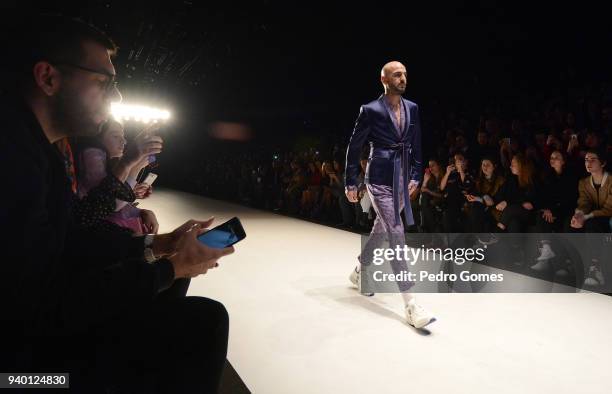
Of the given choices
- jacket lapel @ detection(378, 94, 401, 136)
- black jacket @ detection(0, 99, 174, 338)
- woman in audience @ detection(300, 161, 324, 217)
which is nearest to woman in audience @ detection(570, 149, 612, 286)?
jacket lapel @ detection(378, 94, 401, 136)

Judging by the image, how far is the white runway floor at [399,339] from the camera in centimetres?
165

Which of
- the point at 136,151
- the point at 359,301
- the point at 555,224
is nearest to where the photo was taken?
the point at 136,151

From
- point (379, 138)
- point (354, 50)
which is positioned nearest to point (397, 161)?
point (379, 138)

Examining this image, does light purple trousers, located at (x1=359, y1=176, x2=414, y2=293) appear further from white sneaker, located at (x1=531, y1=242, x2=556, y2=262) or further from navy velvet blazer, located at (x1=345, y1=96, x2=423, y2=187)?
white sneaker, located at (x1=531, y1=242, x2=556, y2=262)

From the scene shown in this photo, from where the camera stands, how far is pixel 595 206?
3.36 meters

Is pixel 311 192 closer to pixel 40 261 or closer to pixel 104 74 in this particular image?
pixel 104 74

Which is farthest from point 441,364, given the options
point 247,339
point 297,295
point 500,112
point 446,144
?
point 500,112

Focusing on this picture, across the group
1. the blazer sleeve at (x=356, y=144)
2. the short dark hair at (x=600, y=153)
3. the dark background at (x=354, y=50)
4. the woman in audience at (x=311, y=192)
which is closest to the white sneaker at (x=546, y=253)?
the short dark hair at (x=600, y=153)

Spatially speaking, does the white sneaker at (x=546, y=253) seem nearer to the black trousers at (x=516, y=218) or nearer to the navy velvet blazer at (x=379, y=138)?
the black trousers at (x=516, y=218)

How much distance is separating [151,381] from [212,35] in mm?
8499

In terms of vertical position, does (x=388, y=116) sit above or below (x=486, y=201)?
above

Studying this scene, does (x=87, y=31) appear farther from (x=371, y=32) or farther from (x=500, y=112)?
(x=371, y=32)

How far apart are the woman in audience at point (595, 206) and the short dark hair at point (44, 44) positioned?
3544mm

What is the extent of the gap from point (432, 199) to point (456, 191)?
1.34 ft
